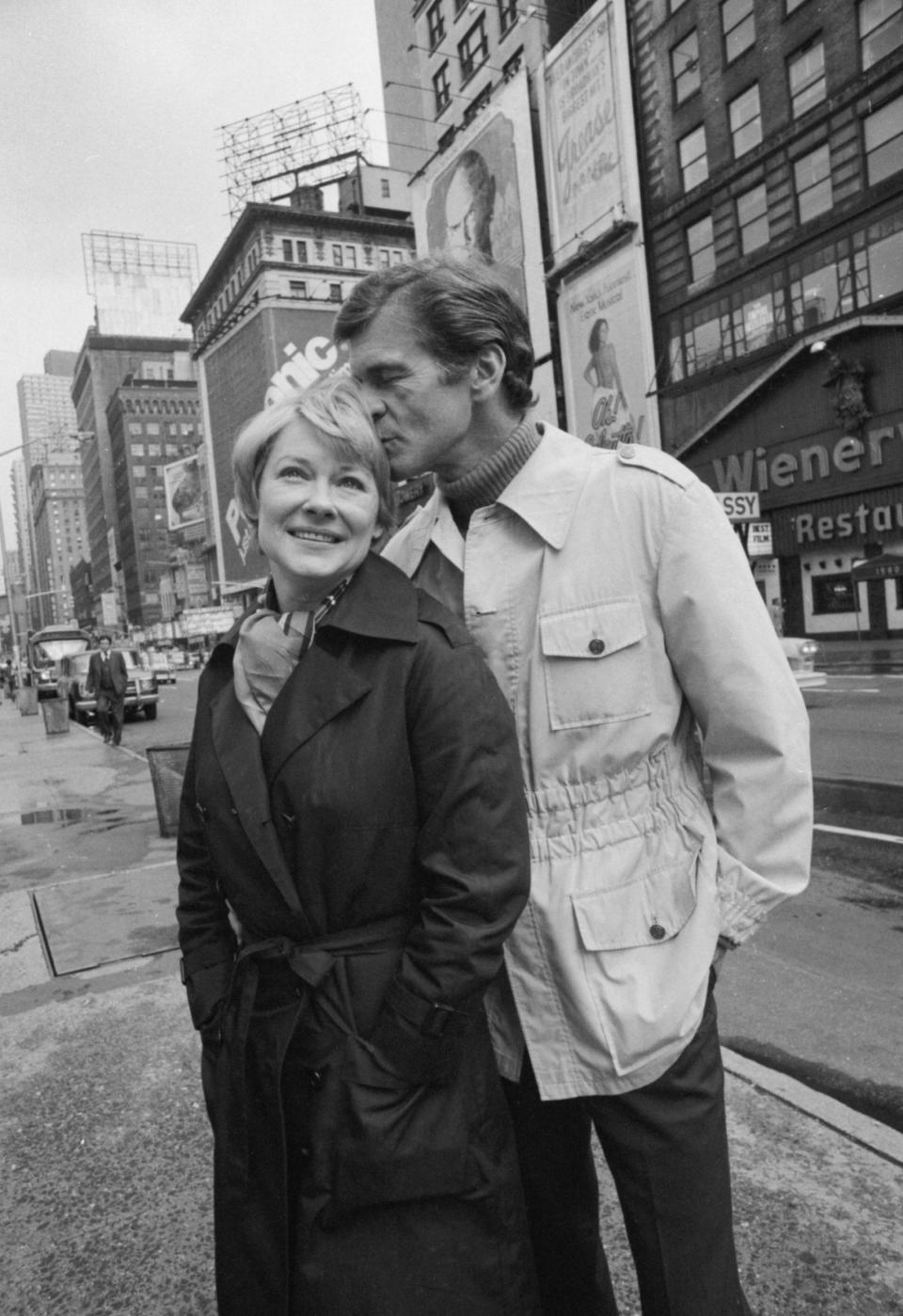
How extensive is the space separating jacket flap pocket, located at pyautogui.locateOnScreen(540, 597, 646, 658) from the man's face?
47 cm

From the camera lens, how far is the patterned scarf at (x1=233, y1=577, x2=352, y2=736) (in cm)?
172

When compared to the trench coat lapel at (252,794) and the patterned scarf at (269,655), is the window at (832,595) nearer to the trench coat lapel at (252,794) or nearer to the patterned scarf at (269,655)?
the patterned scarf at (269,655)

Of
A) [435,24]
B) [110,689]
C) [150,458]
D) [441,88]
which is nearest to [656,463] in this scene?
[110,689]

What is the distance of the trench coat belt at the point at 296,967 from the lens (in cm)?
156

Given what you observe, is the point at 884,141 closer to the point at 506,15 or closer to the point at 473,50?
the point at 506,15

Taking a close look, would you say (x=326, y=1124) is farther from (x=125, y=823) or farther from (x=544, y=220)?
(x=544, y=220)

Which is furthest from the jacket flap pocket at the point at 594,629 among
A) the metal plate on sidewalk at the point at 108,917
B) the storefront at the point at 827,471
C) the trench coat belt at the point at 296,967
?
the storefront at the point at 827,471

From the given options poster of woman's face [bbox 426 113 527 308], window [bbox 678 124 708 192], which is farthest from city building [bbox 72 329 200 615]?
window [bbox 678 124 708 192]

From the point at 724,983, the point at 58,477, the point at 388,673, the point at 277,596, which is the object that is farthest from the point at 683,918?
the point at 58,477

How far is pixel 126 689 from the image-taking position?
68.1 ft

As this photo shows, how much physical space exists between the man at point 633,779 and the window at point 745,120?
32.3 metres

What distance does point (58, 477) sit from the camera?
192500 millimetres

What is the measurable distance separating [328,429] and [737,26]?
34395 millimetres

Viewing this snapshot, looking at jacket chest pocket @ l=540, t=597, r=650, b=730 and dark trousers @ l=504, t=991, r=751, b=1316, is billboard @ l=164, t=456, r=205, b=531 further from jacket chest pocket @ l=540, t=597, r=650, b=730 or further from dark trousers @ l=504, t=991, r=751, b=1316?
dark trousers @ l=504, t=991, r=751, b=1316
